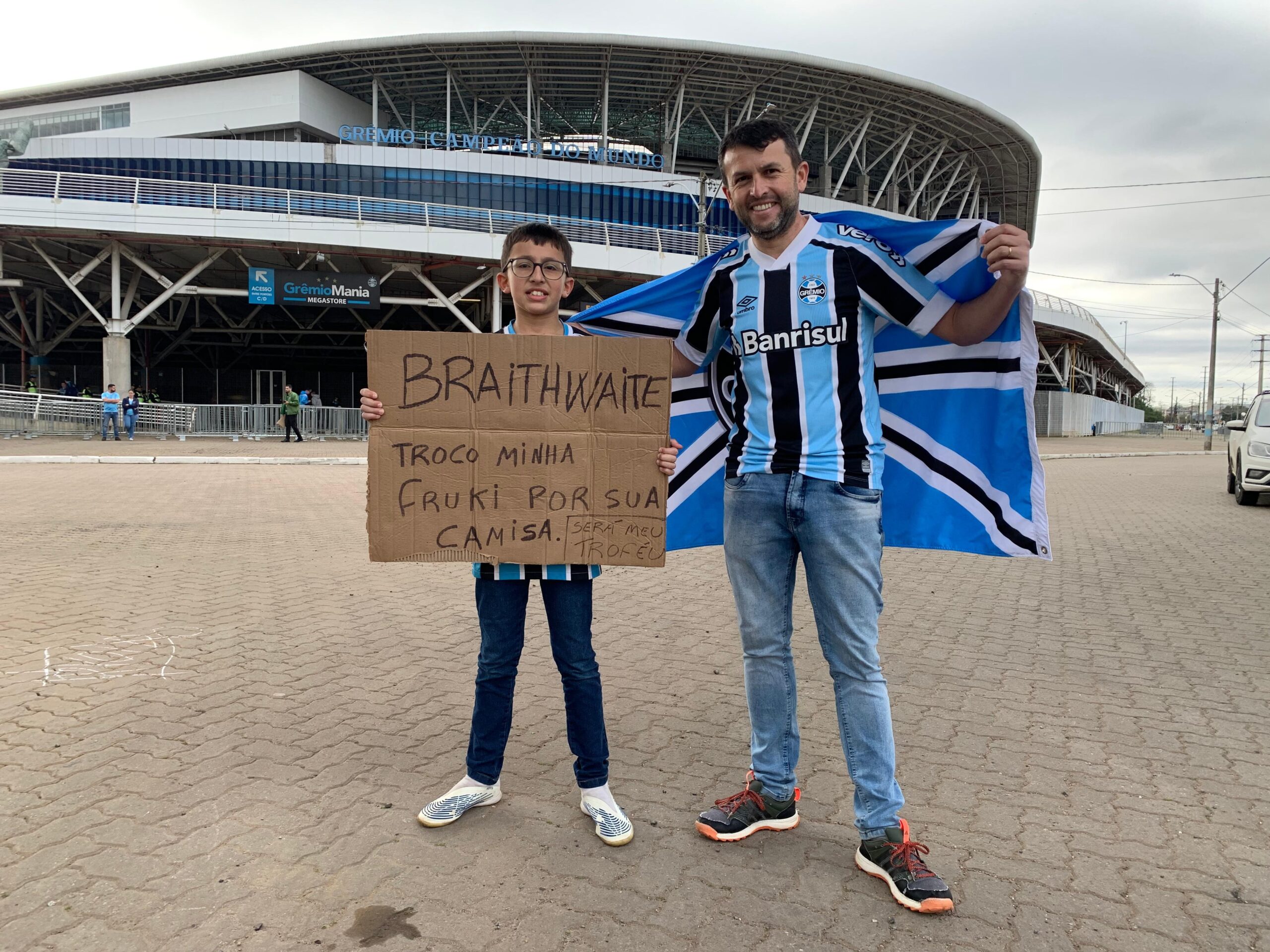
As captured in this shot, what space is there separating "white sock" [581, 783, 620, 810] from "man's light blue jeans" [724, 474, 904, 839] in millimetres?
610

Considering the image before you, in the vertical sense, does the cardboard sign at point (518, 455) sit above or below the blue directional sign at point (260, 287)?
below

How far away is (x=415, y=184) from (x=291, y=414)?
54.8ft

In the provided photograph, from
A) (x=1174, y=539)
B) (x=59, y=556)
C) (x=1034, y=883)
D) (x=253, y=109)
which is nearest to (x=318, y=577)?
(x=59, y=556)

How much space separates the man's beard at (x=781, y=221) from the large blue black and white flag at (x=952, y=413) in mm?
203

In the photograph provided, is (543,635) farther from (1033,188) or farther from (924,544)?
(1033,188)

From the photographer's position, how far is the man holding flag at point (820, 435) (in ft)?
8.55

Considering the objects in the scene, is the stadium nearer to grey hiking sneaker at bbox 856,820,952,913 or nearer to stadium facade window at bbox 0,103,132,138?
stadium facade window at bbox 0,103,132,138

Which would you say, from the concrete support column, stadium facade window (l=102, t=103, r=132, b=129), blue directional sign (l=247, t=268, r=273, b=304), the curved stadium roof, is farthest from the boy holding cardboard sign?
stadium facade window (l=102, t=103, r=132, b=129)

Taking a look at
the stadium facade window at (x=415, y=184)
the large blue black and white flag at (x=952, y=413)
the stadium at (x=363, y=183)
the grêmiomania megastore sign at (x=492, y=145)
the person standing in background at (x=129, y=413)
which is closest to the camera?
the large blue black and white flag at (x=952, y=413)

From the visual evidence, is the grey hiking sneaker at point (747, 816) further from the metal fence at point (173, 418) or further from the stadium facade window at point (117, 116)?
the stadium facade window at point (117, 116)

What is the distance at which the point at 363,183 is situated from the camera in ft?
134

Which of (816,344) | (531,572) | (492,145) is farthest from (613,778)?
(492,145)

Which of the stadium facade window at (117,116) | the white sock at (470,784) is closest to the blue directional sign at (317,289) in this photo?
the stadium facade window at (117,116)

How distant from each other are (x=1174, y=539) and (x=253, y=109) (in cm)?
4729
